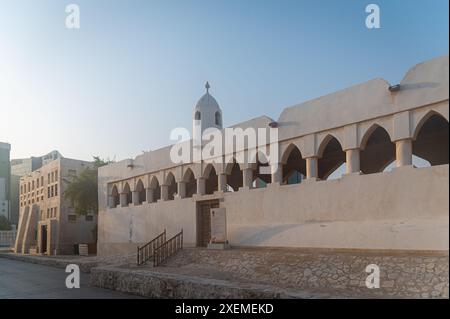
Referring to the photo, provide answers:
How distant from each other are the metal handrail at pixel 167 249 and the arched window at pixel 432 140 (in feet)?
34.4

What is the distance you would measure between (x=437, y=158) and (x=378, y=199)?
12.3 feet

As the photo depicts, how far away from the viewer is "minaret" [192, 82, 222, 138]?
83.8 feet

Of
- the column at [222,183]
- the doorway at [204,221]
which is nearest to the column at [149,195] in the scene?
the doorway at [204,221]

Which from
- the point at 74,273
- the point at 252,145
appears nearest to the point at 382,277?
the point at 252,145

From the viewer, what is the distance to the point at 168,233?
20656mm

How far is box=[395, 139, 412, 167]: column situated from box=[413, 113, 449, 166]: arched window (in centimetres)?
116

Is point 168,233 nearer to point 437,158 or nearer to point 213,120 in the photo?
point 213,120

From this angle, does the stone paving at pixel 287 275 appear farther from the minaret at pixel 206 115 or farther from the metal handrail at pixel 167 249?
the minaret at pixel 206 115

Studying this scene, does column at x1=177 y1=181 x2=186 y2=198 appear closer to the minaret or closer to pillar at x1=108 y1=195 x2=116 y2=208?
the minaret

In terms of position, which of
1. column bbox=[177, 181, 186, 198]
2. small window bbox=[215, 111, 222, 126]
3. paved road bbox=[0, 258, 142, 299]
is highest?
small window bbox=[215, 111, 222, 126]

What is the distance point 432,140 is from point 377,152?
2.73 metres

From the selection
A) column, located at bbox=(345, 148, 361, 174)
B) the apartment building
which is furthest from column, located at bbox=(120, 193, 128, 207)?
column, located at bbox=(345, 148, 361, 174)

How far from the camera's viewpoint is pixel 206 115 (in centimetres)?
2561

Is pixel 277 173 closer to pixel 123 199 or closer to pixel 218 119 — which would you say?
pixel 218 119
